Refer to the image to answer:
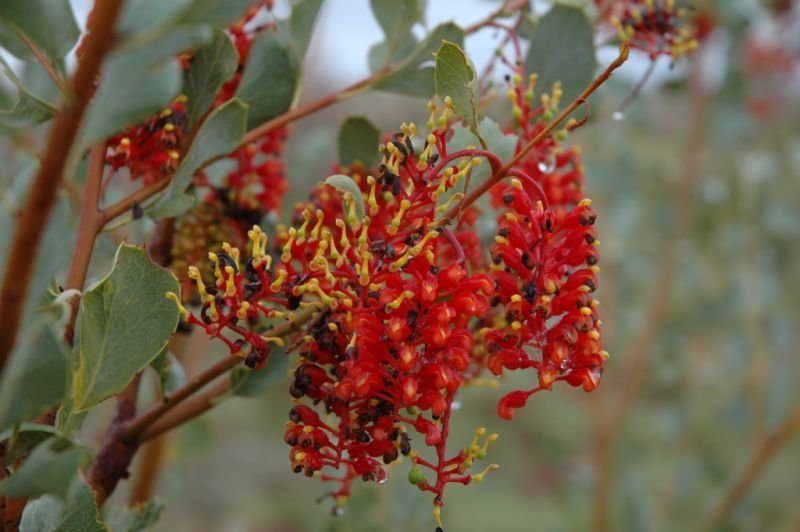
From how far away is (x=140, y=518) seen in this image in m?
0.59

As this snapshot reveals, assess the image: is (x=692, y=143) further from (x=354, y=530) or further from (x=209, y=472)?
(x=209, y=472)

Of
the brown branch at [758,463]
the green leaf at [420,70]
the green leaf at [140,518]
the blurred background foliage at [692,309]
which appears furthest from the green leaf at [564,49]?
the brown branch at [758,463]

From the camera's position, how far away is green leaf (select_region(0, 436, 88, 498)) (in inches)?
14.3

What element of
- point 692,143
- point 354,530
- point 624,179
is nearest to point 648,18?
point 354,530

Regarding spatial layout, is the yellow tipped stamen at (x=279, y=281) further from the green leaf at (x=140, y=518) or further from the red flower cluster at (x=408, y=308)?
the green leaf at (x=140, y=518)

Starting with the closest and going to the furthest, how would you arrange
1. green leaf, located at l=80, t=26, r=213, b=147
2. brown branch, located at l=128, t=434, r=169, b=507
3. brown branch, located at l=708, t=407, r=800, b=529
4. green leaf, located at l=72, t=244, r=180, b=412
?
green leaf, located at l=80, t=26, r=213, b=147 < green leaf, located at l=72, t=244, r=180, b=412 < brown branch, located at l=128, t=434, r=169, b=507 < brown branch, located at l=708, t=407, r=800, b=529

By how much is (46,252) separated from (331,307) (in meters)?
0.15

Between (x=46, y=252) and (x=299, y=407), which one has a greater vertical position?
(x=46, y=252)

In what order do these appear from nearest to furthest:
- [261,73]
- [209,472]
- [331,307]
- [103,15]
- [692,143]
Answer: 1. [103,15]
2. [331,307]
3. [261,73]
4. [692,143]
5. [209,472]

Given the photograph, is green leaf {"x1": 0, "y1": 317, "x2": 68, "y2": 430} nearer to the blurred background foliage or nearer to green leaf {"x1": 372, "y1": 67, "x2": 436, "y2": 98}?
green leaf {"x1": 372, "y1": 67, "x2": 436, "y2": 98}

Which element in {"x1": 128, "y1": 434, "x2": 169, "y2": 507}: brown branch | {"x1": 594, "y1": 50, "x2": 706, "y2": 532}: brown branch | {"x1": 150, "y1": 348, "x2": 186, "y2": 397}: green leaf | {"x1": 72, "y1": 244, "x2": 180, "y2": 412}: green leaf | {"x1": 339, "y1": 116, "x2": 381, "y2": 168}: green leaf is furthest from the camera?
{"x1": 594, "y1": 50, "x2": 706, "y2": 532}: brown branch

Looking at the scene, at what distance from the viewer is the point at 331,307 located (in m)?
0.48

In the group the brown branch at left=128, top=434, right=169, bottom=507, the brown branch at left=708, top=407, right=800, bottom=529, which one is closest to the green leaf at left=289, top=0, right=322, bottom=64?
the brown branch at left=128, top=434, right=169, bottom=507

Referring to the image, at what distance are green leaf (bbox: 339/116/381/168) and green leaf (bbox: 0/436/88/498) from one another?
0.35 metres
